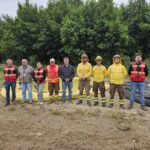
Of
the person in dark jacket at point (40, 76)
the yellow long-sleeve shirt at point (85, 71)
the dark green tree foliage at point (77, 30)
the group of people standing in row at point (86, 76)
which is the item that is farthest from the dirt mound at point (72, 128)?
the dark green tree foliage at point (77, 30)

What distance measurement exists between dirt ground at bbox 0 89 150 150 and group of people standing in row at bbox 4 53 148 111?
0.41 meters

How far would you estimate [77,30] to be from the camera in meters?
26.5

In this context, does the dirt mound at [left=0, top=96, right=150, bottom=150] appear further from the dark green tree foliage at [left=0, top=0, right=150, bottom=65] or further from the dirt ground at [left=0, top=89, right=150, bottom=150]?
the dark green tree foliage at [left=0, top=0, right=150, bottom=65]

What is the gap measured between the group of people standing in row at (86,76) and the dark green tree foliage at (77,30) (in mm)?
13543

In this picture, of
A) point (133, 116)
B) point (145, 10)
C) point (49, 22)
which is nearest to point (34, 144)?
point (133, 116)

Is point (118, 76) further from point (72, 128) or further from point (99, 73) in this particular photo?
point (72, 128)

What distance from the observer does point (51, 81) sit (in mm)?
12547

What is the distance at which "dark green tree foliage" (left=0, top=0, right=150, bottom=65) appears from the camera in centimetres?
2628

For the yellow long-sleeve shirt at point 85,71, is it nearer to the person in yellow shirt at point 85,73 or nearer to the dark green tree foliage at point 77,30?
the person in yellow shirt at point 85,73

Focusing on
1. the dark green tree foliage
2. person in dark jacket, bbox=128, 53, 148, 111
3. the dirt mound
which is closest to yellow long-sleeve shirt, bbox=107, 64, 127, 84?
person in dark jacket, bbox=128, 53, 148, 111

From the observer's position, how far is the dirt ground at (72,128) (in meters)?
8.38

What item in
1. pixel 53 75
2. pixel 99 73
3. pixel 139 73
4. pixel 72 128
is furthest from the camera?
pixel 53 75

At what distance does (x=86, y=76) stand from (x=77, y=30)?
14667 millimetres

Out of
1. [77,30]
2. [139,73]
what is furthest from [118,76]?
[77,30]
